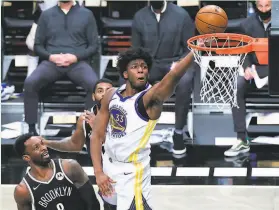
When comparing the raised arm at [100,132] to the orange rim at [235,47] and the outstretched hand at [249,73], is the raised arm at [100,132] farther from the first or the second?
the outstretched hand at [249,73]

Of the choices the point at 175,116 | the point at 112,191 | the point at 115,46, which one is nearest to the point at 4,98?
the point at 115,46

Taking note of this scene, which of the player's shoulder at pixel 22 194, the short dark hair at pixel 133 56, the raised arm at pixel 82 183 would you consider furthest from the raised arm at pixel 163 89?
the player's shoulder at pixel 22 194

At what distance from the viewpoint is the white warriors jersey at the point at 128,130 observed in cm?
495

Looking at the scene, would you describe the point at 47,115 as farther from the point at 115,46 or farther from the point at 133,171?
the point at 133,171

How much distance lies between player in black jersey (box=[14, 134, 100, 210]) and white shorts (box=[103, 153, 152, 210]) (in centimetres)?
23

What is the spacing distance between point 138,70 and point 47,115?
4.11 metres

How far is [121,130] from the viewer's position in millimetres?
4992

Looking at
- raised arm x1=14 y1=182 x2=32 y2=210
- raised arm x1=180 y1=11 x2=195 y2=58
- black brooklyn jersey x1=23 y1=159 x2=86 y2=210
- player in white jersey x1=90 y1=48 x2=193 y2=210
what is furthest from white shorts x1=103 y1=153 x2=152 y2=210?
raised arm x1=180 y1=11 x2=195 y2=58

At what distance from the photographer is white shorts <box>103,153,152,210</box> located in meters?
4.99

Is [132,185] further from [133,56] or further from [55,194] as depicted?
[133,56]

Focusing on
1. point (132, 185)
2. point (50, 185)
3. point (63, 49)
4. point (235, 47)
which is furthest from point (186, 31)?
point (132, 185)

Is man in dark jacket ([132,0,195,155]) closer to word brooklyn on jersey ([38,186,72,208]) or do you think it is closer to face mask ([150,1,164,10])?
face mask ([150,1,164,10])

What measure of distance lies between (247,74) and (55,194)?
3.40m

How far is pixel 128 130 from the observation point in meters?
4.96
